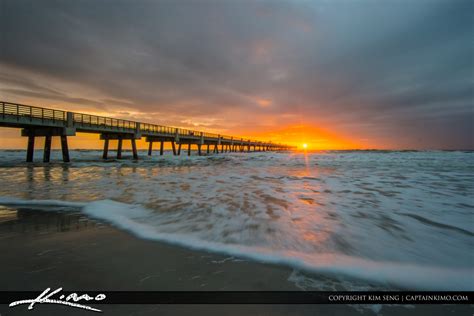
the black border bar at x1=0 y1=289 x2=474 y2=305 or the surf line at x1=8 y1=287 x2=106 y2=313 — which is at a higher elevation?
the black border bar at x1=0 y1=289 x2=474 y2=305

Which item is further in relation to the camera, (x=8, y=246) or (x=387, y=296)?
(x=8, y=246)

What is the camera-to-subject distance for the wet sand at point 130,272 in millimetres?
1630

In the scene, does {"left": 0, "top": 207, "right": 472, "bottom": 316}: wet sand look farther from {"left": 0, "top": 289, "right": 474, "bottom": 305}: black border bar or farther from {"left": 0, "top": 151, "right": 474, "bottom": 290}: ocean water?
{"left": 0, "top": 151, "right": 474, "bottom": 290}: ocean water

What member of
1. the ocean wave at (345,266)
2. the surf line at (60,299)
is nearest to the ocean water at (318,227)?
the ocean wave at (345,266)

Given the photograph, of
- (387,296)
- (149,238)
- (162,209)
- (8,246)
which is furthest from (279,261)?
(8,246)

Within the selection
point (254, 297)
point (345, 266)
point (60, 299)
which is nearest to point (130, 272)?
point (60, 299)

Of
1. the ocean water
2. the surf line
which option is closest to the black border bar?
the surf line

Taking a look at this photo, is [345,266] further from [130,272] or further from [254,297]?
[130,272]

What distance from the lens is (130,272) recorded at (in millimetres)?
2129

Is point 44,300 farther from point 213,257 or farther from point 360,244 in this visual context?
point 360,244

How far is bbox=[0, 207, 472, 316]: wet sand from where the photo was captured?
1630 mm

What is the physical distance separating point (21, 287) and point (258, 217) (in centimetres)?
355

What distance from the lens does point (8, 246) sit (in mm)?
2646

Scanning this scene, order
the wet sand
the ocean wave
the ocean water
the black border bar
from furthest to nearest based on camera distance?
the ocean water < the ocean wave < the black border bar < the wet sand
